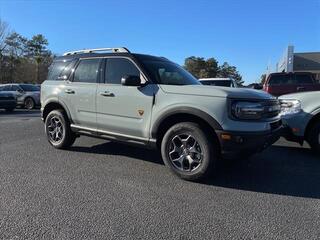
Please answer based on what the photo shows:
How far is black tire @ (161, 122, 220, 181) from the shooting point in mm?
5059

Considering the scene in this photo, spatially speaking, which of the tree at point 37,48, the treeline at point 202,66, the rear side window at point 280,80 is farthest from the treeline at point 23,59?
the rear side window at point 280,80

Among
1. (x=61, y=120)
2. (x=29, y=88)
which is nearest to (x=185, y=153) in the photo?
(x=61, y=120)

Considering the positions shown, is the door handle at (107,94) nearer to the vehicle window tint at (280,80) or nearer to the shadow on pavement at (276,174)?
the shadow on pavement at (276,174)

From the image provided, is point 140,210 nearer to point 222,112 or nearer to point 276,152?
point 222,112

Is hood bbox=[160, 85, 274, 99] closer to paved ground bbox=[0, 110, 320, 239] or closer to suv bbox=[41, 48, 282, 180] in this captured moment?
suv bbox=[41, 48, 282, 180]

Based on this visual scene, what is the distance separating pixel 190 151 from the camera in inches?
207

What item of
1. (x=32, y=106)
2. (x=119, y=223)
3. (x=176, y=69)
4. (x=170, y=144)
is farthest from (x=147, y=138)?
(x=32, y=106)

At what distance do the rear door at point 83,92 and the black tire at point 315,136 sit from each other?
4.06m

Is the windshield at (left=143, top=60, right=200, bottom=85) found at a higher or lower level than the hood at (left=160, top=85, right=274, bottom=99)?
higher

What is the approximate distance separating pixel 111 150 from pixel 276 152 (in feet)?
10.9

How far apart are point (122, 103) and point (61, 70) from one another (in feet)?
6.80

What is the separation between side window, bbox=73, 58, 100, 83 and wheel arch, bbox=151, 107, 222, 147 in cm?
174

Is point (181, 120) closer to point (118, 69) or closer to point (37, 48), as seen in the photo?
point (118, 69)

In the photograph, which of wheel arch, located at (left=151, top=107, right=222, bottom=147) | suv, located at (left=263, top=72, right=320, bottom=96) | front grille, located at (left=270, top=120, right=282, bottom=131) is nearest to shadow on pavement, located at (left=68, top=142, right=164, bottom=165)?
wheel arch, located at (left=151, top=107, right=222, bottom=147)
